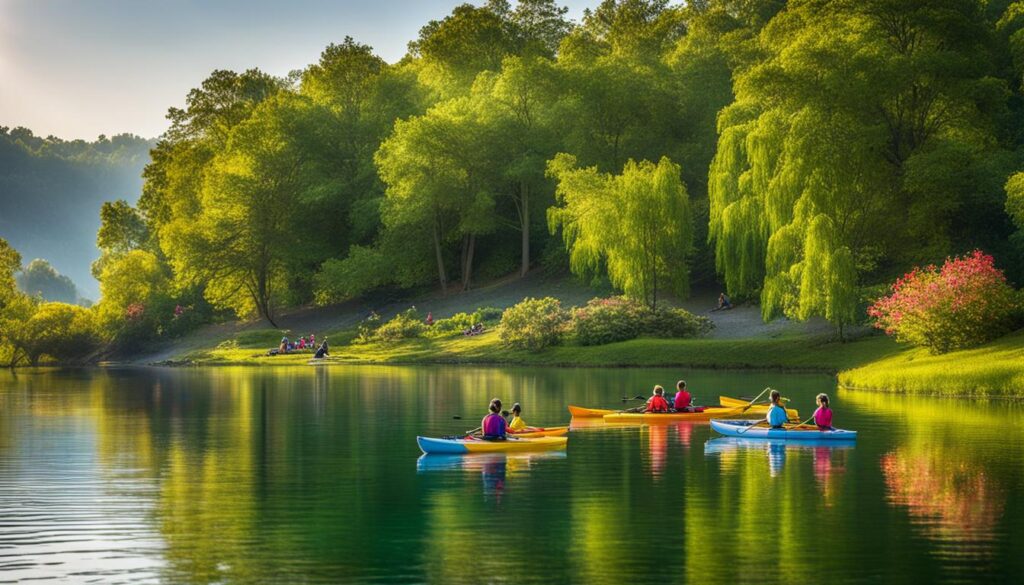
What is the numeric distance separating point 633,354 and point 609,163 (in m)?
30.7

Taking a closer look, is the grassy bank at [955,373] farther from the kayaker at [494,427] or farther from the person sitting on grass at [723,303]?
the person sitting on grass at [723,303]

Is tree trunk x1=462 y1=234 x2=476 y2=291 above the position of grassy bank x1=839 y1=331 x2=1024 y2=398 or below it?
above

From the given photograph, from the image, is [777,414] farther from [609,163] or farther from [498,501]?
[609,163]

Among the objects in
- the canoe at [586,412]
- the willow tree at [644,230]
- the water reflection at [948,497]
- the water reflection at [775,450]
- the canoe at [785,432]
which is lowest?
the water reflection at [948,497]

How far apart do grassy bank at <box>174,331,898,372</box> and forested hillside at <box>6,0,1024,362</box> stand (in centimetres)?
221

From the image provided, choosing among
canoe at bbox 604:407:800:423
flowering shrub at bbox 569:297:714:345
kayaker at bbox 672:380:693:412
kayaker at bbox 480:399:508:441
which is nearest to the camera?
kayaker at bbox 480:399:508:441

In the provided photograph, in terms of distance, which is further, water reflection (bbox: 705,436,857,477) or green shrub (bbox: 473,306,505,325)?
green shrub (bbox: 473,306,505,325)

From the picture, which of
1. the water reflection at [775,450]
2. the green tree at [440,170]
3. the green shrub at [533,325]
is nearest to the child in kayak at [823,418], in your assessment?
the water reflection at [775,450]

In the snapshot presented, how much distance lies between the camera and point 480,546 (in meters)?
20.2

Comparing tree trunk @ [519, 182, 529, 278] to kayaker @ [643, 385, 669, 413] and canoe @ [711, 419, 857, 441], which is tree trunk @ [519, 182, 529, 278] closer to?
kayaker @ [643, 385, 669, 413]

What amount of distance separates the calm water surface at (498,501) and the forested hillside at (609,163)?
74.8 feet

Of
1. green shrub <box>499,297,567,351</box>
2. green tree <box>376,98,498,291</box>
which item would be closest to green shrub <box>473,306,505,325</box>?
green shrub <box>499,297,567,351</box>

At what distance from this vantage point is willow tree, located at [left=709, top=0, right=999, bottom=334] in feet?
205

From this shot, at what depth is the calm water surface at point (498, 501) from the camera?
1878 cm
